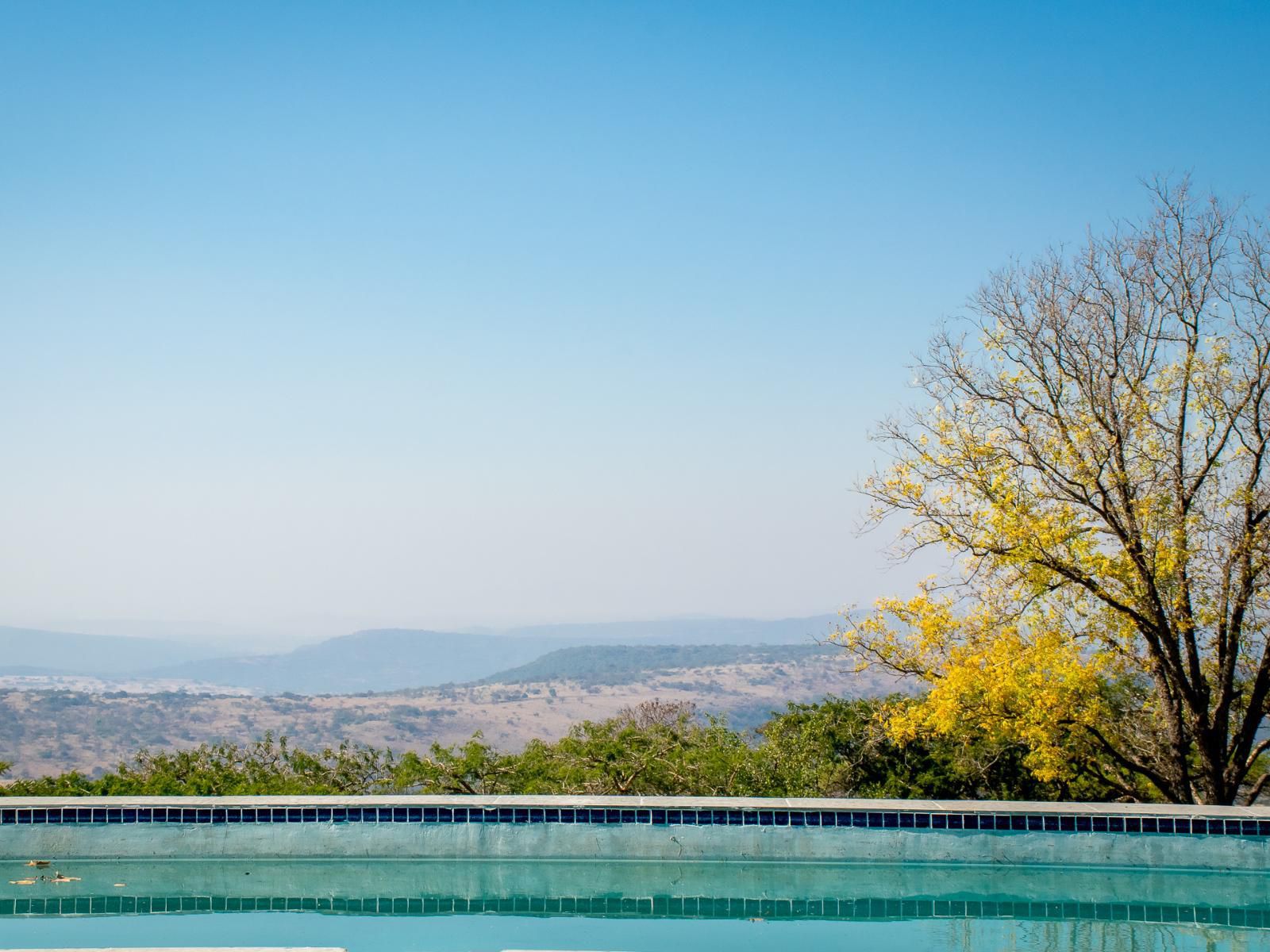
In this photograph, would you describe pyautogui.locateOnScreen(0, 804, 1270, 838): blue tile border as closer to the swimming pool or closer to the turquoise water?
the swimming pool

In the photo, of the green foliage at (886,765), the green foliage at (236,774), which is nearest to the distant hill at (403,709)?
the green foliage at (886,765)

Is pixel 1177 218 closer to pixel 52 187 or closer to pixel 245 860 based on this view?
pixel 245 860

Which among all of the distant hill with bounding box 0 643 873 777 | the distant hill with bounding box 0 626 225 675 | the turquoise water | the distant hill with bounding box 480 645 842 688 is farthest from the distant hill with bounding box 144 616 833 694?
the turquoise water

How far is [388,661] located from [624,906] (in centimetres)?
15638

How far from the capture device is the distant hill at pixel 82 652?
A: 171750 mm

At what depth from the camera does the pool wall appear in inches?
245

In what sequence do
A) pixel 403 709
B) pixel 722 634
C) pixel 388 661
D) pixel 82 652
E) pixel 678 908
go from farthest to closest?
pixel 82 652, pixel 722 634, pixel 388 661, pixel 403 709, pixel 678 908

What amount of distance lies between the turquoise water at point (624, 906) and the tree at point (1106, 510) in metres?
2.10

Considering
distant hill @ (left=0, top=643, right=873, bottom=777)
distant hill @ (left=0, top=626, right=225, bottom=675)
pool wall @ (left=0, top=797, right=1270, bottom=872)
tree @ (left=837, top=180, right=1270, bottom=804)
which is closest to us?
pool wall @ (left=0, top=797, right=1270, bottom=872)

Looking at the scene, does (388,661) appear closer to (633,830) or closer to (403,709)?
(403,709)

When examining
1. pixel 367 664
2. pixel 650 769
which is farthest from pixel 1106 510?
pixel 367 664

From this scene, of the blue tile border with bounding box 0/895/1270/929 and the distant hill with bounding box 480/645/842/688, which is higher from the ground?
the blue tile border with bounding box 0/895/1270/929

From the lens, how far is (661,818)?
252 inches

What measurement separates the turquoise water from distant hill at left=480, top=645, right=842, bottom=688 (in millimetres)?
62643
